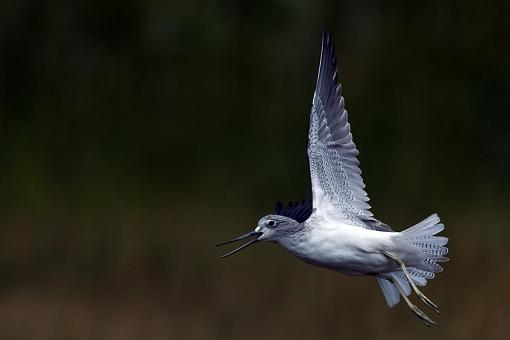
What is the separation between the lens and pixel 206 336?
11.6 metres

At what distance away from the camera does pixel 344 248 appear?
7898 mm

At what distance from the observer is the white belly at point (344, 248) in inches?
310

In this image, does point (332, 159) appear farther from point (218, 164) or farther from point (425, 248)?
point (218, 164)

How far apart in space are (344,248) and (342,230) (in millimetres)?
135

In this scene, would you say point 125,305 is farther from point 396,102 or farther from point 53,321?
point 396,102

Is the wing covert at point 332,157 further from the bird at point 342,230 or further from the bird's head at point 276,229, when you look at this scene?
the bird's head at point 276,229

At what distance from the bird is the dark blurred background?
131 inches

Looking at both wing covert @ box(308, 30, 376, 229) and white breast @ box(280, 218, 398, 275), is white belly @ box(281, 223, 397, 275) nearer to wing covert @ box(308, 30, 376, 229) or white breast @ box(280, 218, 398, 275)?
white breast @ box(280, 218, 398, 275)

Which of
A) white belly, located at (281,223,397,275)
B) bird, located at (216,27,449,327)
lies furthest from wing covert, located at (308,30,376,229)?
white belly, located at (281,223,397,275)

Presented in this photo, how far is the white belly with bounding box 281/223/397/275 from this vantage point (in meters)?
7.88

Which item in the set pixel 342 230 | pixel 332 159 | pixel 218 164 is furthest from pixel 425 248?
pixel 218 164

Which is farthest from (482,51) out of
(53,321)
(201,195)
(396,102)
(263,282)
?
(53,321)

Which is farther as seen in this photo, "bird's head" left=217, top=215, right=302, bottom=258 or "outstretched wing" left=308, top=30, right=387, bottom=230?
"outstretched wing" left=308, top=30, right=387, bottom=230

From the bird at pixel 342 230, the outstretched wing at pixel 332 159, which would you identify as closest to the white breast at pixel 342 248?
the bird at pixel 342 230
